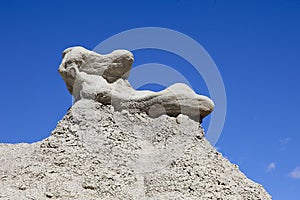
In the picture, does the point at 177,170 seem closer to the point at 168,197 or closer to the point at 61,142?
the point at 168,197

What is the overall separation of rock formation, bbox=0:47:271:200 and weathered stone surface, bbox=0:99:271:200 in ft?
0.11

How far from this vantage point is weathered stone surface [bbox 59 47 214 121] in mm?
21766

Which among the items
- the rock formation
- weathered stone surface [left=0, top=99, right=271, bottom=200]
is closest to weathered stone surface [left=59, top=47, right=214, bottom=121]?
the rock formation

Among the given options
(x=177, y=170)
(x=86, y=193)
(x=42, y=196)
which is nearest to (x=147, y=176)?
(x=177, y=170)

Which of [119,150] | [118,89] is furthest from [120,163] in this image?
[118,89]

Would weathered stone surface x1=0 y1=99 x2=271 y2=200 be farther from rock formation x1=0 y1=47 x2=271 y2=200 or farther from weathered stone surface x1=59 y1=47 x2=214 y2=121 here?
weathered stone surface x1=59 y1=47 x2=214 y2=121

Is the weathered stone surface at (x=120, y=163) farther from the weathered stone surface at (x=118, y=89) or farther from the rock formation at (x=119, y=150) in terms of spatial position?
the weathered stone surface at (x=118, y=89)

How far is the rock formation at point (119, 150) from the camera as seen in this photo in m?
19.2

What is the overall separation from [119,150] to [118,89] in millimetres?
2973

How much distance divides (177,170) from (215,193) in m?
1.58

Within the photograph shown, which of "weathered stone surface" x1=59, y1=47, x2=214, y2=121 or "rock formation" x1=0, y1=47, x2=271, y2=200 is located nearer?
"rock formation" x1=0, y1=47, x2=271, y2=200

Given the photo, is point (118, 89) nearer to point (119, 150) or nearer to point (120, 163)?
point (119, 150)

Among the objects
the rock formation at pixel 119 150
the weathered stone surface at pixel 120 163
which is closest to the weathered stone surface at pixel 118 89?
the rock formation at pixel 119 150

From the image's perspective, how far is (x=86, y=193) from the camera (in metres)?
18.9
